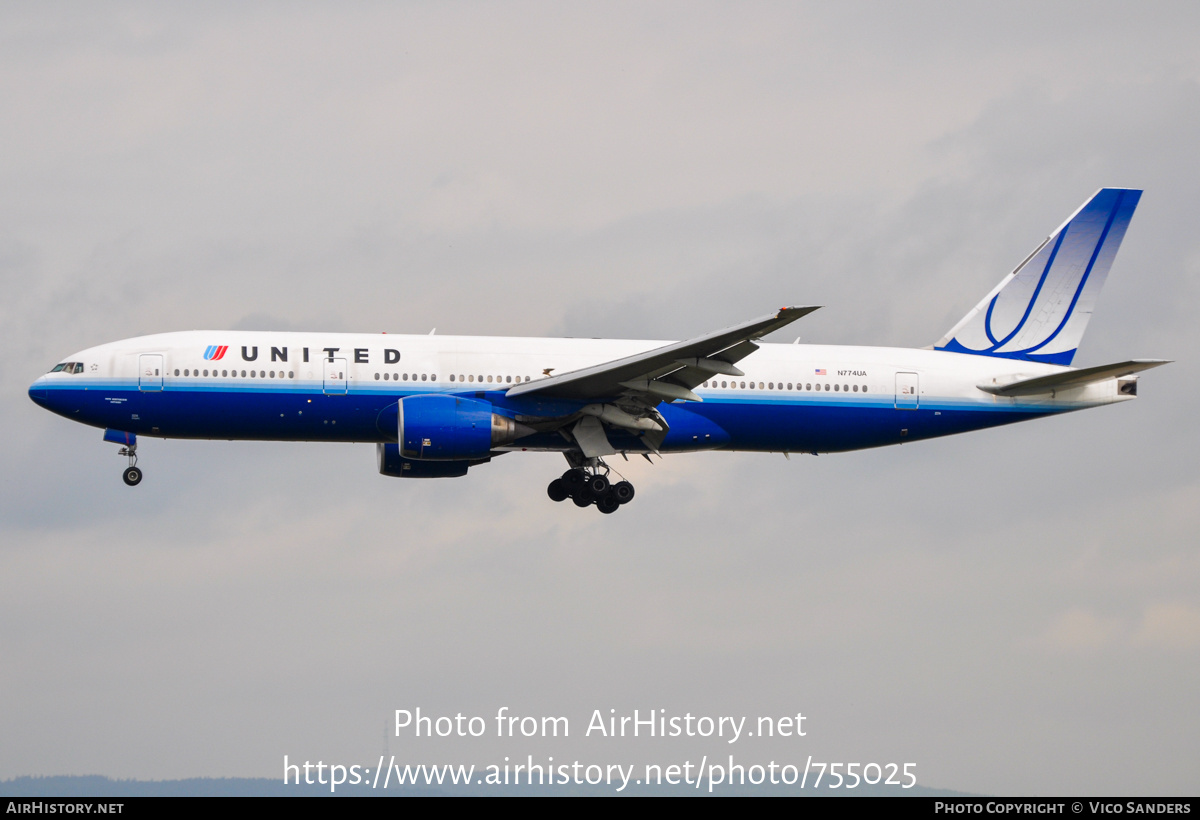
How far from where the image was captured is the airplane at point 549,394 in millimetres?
40906

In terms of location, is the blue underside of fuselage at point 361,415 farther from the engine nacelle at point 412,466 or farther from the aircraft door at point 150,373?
the engine nacelle at point 412,466

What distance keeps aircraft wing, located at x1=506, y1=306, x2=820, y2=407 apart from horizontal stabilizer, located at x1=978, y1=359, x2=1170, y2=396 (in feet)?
33.0

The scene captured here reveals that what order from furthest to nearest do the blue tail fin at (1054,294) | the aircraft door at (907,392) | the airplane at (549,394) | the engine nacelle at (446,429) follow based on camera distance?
the blue tail fin at (1054,294) < the aircraft door at (907,392) < the airplane at (549,394) < the engine nacelle at (446,429)

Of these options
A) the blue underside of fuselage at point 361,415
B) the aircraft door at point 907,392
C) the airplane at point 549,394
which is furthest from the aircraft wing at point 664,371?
the aircraft door at point 907,392

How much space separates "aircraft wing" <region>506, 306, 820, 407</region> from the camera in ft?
124

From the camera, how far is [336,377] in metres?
41.3

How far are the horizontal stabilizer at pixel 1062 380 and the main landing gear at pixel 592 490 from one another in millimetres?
11739

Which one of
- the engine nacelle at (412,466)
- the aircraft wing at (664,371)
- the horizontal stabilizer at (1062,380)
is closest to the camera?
the aircraft wing at (664,371)

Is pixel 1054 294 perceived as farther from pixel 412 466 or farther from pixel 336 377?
pixel 336 377

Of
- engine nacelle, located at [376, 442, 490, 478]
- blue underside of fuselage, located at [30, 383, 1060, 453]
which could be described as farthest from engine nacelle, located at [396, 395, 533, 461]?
engine nacelle, located at [376, 442, 490, 478]

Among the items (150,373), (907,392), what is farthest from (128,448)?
(907,392)

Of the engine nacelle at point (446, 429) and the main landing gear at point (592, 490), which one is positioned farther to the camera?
the main landing gear at point (592, 490)

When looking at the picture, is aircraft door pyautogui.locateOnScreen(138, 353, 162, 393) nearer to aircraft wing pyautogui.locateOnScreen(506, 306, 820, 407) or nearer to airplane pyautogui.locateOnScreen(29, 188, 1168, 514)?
airplane pyautogui.locateOnScreen(29, 188, 1168, 514)

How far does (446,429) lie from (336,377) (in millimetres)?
3691
